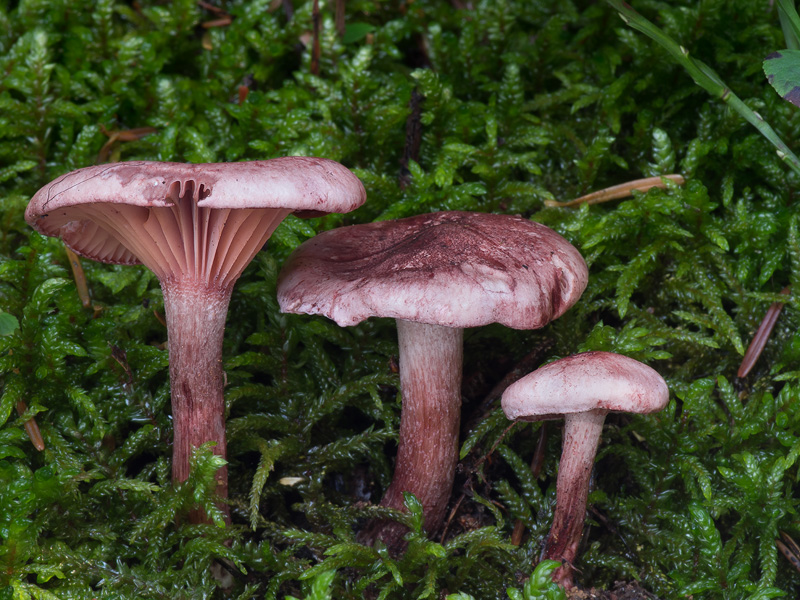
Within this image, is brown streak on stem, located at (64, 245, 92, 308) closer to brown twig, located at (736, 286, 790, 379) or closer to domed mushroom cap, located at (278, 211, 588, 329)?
domed mushroom cap, located at (278, 211, 588, 329)

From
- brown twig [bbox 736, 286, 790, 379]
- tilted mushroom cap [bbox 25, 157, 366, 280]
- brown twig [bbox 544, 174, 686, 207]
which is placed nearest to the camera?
tilted mushroom cap [bbox 25, 157, 366, 280]

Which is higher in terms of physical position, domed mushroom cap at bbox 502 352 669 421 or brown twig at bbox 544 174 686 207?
brown twig at bbox 544 174 686 207

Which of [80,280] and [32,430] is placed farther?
[80,280]

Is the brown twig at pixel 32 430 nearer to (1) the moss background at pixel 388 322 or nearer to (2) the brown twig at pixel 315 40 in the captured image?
(1) the moss background at pixel 388 322

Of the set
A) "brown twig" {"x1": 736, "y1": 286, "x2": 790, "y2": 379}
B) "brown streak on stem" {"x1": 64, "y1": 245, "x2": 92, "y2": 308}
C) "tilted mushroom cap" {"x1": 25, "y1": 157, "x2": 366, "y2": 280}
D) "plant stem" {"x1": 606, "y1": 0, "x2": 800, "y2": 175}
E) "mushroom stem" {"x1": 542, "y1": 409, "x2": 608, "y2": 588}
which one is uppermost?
"plant stem" {"x1": 606, "y1": 0, "x2": 800, "y2": 175}

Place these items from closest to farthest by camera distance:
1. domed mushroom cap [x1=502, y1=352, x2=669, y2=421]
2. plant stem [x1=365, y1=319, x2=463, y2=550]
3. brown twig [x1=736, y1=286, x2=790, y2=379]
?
1. domed mushroom cap [x1=502, y1=352, x2=669, y2=421]
2. plant stem [x1=365, y1=319, x2=463, y2=550]
3. brown twig [x1=736, y1=286, x2=790, y2=379]

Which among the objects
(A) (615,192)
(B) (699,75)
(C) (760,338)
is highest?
(B) (699,75)

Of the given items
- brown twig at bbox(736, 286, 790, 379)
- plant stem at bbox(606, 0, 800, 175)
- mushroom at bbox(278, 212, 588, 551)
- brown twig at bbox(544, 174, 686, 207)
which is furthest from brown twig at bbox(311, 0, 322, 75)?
brown twig at bbox(736, 286, 790, 379)

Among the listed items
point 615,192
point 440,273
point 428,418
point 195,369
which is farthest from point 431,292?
point 615,192

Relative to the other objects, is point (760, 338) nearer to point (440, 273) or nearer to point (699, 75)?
point (699, 75)
